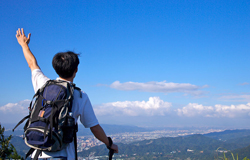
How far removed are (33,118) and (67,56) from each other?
0.71 metres

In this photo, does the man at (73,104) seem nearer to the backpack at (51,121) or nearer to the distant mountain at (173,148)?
the backpack at (51,121)

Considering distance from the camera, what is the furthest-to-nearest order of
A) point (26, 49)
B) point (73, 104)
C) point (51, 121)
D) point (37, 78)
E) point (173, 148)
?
point (173, 148) < point (26, 49) < point (37, 78) < point (73, 104) < point (51, 121)

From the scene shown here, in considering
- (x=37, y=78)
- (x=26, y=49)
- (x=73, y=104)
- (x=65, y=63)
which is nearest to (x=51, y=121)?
(x=73, y=104)

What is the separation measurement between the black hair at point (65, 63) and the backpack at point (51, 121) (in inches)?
7.0

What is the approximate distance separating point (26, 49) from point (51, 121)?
4.29 feet

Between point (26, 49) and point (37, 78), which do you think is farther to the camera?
point (26, 49)

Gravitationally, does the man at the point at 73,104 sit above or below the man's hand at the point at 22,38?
below

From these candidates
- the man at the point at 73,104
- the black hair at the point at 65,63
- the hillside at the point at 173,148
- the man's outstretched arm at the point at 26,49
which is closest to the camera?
the man at the point at 73,104

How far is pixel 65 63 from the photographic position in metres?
2.08

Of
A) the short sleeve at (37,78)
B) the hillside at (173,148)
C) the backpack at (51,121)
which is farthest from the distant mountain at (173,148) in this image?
the backpack at (51,121)

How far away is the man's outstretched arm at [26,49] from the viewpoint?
2464 millimetres

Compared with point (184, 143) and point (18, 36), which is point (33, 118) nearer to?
point (18, 36)

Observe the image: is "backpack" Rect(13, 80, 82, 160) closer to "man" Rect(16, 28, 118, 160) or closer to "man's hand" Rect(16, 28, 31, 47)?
"man" Rect(16, 28, 118, 160)

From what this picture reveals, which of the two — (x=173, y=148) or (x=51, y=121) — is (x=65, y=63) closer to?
(x=51, y=121)
